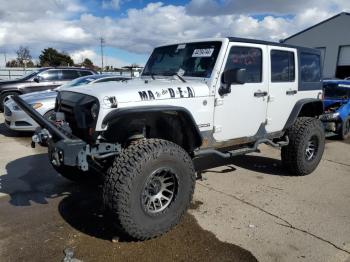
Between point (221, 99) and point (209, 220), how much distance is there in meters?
1.43

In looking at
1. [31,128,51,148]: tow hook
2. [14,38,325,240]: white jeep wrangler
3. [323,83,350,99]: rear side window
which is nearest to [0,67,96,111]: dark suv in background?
[14,38,325,240]: white jeep wrangler

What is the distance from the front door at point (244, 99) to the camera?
4.40 metres

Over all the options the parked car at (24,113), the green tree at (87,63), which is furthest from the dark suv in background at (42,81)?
the green tree at (87,63)

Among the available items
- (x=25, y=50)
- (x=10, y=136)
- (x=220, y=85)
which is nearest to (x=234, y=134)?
(x=220, y=85)

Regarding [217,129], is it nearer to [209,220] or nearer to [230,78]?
[230,78]

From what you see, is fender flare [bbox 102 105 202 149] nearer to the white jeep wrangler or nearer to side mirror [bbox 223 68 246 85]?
the white jeep wrangler

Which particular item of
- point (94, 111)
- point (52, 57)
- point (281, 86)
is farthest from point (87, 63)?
point (94, 111)

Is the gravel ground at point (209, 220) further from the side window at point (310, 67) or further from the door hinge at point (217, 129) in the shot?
the side window at point (310, 67)

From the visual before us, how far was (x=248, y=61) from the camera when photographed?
15.4 feet

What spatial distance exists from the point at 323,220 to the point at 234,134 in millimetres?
1465

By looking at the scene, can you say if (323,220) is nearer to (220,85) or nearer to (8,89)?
(220,85)

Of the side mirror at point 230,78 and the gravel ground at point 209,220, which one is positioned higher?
the side mirror at point 230,78

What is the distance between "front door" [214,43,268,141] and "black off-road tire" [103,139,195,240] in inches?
35.8

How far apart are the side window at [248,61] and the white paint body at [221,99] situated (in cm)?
6
